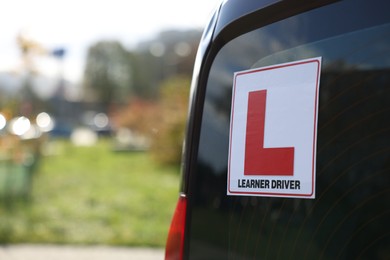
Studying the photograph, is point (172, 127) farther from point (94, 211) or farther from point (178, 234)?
point (178, 234)

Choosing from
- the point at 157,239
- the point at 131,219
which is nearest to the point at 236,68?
the point at 157,239

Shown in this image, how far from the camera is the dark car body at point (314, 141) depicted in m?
1.84

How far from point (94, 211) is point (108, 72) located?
7013 cm

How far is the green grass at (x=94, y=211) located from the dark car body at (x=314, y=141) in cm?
663

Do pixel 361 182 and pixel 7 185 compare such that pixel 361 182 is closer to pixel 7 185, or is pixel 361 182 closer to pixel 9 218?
pixel 9 218

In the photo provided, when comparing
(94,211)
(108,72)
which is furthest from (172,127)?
(108,72)

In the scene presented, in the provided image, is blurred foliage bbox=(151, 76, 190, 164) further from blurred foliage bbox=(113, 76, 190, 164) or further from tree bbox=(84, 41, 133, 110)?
tree bbox=(84, 41, 133, 110)

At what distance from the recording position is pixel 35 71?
18734 mm

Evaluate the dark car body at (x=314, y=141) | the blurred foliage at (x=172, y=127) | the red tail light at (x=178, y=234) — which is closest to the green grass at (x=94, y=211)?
the blurred foliage at (x=172, y=127)

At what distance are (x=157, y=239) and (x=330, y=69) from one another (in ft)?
24.0

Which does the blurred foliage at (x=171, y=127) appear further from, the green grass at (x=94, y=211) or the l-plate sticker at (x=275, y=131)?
the l-plate sticker at (x=275, y=131)

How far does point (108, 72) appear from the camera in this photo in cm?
7969

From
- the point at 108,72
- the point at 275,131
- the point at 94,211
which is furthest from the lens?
the point at 108,72

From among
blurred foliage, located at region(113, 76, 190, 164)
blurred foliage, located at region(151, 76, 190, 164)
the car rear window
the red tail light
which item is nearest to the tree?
blurred foliage, located at region(113, 76, 190, 164)
